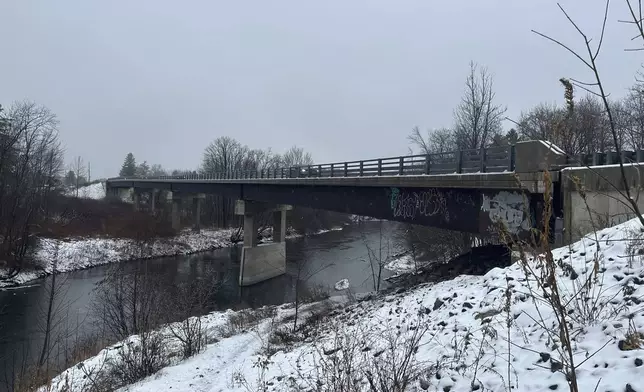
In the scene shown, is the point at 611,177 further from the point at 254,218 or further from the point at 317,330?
the point at 254,218

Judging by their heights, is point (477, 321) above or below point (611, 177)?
below

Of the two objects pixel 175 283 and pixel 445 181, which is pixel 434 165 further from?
pixel 175 283

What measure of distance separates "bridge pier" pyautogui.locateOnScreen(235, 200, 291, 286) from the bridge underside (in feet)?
22.6

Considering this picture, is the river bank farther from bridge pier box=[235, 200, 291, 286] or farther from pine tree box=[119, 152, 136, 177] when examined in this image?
pine tree box=[119, 152, 136, 177]

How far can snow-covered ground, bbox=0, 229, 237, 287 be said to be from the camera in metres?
30.5

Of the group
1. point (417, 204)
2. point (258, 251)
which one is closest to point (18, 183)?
point (258, 251)

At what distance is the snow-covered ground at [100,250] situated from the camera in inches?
1199

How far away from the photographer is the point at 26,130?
3312 centimetres

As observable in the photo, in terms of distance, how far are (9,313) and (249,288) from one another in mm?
13869

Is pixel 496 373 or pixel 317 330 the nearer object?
pixel 496 373

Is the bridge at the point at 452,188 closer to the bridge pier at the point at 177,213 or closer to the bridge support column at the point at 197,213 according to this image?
the bridge support column at the point at 197,213

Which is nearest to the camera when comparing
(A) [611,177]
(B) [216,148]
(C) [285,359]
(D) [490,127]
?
(A) [611,177]

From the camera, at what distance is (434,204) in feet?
44.8

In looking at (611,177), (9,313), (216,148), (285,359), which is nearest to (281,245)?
(9,313)
